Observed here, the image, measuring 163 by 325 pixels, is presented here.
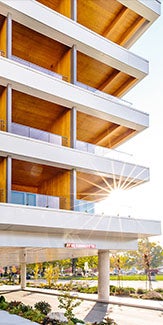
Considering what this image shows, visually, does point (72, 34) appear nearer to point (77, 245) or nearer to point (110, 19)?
point (110, 19)

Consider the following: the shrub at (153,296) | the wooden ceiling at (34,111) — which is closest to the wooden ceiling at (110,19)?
the wooden ceiling at (34,111)

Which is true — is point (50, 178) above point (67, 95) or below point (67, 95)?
below

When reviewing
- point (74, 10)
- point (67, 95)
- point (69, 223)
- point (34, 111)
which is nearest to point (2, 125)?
point (67, 95)

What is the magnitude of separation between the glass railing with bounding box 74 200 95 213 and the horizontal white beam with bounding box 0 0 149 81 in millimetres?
8361

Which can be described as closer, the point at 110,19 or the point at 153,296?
the point at 110,19

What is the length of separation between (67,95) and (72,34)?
3383mm

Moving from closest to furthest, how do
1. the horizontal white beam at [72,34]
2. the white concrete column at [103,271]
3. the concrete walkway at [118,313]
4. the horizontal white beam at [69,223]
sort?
1. the horizontal white beam at [69,223]
2. the concrete walkway at [118,313]
3. the horizontal white beam at [72,34]
4. the white concrete column at [103,271]

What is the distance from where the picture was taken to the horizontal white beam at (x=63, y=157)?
18.6 meters

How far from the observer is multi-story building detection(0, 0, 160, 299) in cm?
1881

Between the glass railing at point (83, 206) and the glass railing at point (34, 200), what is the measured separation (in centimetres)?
96

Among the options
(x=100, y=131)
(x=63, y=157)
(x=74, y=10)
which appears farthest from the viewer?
(x=100, y=131)

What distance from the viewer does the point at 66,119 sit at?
22.2m

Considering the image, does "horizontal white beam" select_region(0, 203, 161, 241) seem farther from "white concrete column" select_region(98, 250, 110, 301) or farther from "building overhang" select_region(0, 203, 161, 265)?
"white concrete column" select_region(98, 250, 110, 301)

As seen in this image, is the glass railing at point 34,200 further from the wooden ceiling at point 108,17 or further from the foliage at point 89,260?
the foliage at point 89,260
